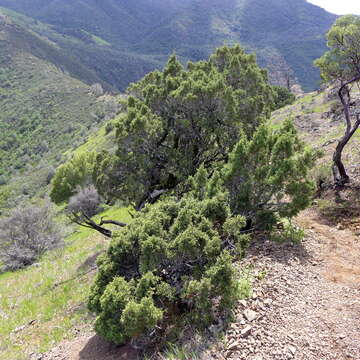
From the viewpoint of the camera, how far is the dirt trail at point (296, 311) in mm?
5359

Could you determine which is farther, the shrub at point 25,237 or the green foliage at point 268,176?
the shrub at point 25,237

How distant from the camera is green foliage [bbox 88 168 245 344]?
6090 mm

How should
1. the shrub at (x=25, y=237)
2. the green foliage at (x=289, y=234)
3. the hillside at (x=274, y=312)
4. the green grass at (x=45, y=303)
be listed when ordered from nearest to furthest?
the hillside at (x=274, y=312), the green foliage at (x=289, y=234), the green grass at (x=45, y=303), the shrub at (x=25, y=237)

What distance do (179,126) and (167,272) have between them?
6.64 meters

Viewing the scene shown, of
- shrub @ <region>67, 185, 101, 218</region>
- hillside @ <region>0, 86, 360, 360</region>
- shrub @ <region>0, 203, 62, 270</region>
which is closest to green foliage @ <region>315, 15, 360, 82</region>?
hillside @ <region>0, 86, 360, 360</region>

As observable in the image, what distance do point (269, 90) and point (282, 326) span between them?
11291 millimetres

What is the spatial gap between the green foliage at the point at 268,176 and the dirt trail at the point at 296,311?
102 centimetres

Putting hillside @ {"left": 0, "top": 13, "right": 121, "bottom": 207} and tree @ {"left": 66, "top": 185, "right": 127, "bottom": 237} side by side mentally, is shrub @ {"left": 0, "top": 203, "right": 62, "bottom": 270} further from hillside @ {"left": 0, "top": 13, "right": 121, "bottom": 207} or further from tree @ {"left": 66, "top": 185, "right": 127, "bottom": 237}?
hillside @ {"left": 0, "top": 13, "right": 121, "bottom": 207}

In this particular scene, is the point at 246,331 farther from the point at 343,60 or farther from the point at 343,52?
the point at 343,60

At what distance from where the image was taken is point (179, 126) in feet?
40.0

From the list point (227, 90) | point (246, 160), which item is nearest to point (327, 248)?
point (246, 160)

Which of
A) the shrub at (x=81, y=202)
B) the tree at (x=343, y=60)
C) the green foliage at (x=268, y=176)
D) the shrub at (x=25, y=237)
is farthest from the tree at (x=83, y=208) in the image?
the shrub at (x=25, y=237)

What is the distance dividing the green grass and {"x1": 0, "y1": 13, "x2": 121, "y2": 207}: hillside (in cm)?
5751

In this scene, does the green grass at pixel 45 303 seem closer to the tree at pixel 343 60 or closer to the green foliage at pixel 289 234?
the green foliage at pixel 289 234
